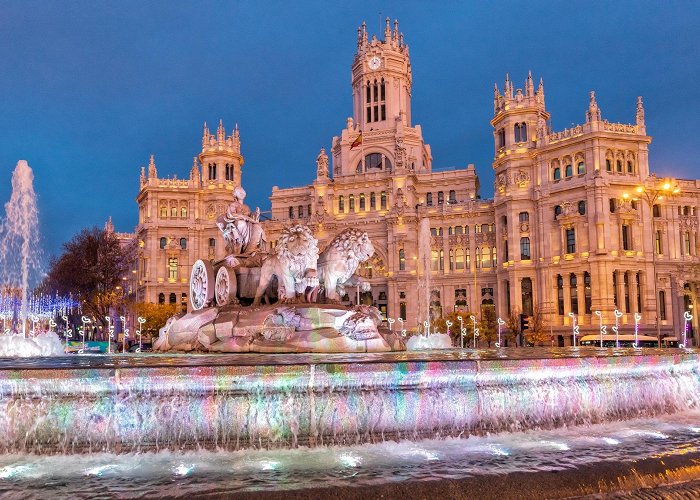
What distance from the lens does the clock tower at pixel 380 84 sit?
96.2 metres

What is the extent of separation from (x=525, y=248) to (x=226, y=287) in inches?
2339

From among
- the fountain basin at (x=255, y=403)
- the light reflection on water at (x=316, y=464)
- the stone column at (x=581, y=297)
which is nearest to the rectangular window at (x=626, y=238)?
the stone column at (x=581, y=297)

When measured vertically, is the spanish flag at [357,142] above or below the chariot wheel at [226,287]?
above

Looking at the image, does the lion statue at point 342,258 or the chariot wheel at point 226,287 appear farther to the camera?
the chariot wheel at point 226,287

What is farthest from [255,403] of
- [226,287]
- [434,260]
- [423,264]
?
[434,260]

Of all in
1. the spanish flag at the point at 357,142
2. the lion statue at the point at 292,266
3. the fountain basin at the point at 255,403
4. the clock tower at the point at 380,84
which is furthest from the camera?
the clock tower at the point at 380,84

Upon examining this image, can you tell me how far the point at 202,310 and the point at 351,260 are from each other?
13.7 feet

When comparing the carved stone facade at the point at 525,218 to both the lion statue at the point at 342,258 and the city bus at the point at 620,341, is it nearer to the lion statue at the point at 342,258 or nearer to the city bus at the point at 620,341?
the city bus at the point at 620,341

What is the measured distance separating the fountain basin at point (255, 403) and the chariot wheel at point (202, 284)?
7623 millimetres

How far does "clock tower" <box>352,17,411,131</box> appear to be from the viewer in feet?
316

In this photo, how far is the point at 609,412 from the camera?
10.8 meters

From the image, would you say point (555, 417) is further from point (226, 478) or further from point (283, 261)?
point (283, 261)

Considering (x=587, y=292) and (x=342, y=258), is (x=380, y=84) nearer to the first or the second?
(x=587, y=292)

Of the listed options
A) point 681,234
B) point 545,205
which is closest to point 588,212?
point 545,205
